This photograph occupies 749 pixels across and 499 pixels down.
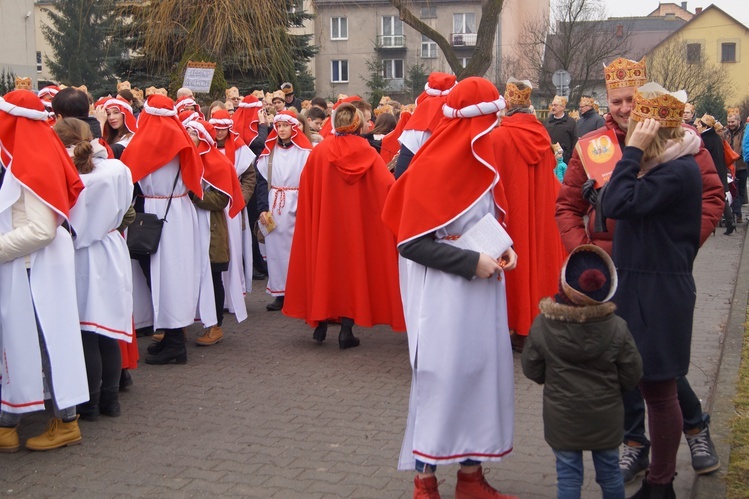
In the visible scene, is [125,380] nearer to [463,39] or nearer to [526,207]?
[526,207]

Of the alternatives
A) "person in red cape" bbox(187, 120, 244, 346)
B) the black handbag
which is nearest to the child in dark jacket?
the black handbag

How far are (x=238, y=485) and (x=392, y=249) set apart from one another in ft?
11.7

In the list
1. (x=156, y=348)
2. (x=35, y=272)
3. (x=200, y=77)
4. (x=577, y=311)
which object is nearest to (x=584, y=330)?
(x=577, y=311)

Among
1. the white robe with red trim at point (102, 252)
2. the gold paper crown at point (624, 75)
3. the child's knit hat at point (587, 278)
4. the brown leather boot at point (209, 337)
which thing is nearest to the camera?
the child's knit hat at point (587, 278)

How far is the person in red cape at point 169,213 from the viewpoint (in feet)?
24.3

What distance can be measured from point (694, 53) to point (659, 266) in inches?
2617

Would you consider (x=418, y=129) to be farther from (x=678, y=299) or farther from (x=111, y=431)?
(x=678, y=299)

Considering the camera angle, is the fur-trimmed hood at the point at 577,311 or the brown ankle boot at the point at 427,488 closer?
the fur-trimmed hood at the point at 577,311

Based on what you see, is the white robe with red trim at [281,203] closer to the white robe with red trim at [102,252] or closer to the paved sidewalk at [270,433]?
the paved sidewalk at [270,433]

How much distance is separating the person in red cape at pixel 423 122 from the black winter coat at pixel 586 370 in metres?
4.79

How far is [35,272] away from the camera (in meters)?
5.56

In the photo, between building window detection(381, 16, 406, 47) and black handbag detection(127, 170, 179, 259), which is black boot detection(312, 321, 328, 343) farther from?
building window detection(381, 16, 406, 47)

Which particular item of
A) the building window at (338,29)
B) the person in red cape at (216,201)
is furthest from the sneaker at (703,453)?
the building window at (338,29)

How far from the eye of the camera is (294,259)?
8.69 m
